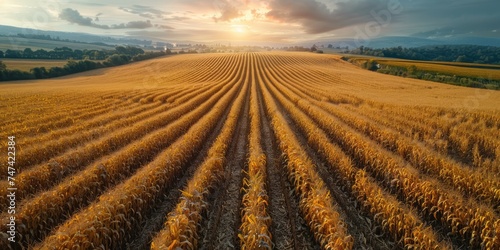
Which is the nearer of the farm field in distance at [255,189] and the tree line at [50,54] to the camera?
the farm field in distance at [255,189]

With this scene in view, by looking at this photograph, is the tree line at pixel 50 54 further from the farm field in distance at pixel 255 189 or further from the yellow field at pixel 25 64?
the farm field in distance at pixel 255 189

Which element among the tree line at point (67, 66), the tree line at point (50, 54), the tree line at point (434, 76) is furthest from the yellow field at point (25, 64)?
the tree line at point (434, 76)

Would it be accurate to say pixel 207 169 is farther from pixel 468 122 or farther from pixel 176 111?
pixel 468 122

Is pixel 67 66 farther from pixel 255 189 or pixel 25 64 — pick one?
pixel 255 189

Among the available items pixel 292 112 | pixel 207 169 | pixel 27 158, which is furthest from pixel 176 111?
pixel 207 169

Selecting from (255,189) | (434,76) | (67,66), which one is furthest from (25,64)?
(434,76)

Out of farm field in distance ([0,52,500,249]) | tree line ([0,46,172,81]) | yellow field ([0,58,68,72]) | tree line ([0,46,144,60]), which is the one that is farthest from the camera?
tree line ([0,46,144,60])

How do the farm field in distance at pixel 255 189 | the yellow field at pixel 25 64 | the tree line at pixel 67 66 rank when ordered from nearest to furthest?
the farm field in distance at pixel 255 189
the tree line at pixel 67 66
the yellow field at pixel 25 64

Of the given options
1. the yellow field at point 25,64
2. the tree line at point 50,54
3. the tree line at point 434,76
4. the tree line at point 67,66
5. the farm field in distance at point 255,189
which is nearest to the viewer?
the farm field in distance at point 255,189

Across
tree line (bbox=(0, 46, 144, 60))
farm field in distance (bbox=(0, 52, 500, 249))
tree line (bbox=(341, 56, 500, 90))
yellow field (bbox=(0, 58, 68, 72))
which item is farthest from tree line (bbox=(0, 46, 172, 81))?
tree line (bbox=(341, 56, 500, 90))

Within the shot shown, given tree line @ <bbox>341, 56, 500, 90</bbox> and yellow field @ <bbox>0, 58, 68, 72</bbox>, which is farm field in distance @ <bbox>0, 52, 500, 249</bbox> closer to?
tree line @ <bbox>341, 56, 500, 90</bbox>

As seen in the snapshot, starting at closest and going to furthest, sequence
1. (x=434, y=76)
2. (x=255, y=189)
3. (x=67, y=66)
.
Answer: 1. (x=255, y=189)
2. (x=434, y=76)
3. (x=67, y=66)
